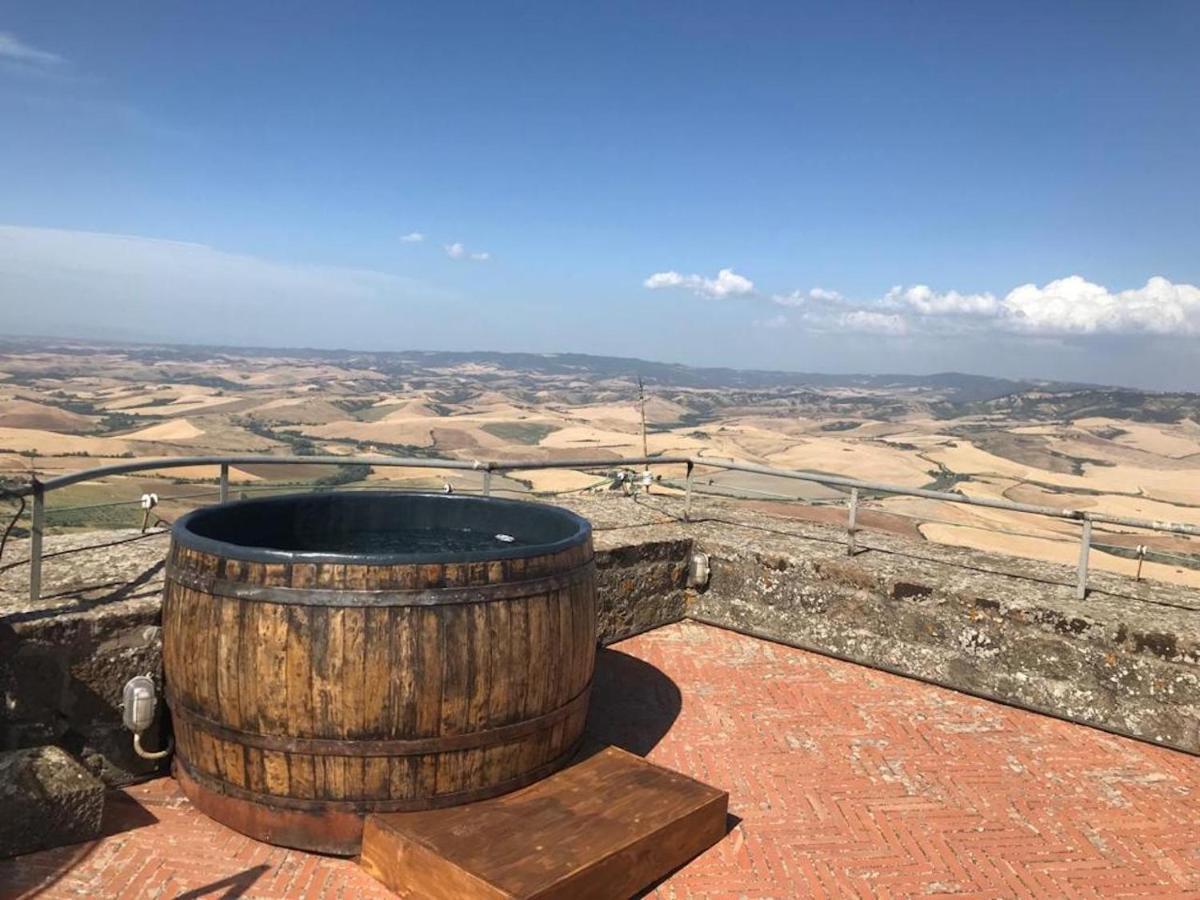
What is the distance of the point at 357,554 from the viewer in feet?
11.5

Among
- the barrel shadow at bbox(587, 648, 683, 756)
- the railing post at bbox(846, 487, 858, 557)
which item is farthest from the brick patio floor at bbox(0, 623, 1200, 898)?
the railing post at bbox(846, 487, 858, 557)

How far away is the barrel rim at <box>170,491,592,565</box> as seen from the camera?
337 centimetres

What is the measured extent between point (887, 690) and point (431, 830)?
3516 mm

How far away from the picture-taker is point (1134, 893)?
3.53 metres

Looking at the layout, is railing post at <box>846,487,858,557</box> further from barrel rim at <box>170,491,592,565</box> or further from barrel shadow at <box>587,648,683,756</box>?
barrel rim at <box>170,491,592,565</box>

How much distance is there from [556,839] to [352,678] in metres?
1.07

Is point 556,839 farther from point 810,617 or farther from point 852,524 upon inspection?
point 852,524

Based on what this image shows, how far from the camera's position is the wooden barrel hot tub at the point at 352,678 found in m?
3.38

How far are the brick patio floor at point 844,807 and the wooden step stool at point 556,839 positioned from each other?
15cm

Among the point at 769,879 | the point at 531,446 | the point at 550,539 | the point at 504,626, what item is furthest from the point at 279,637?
the point at 531,446

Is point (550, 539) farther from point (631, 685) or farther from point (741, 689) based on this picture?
point (741, 689)

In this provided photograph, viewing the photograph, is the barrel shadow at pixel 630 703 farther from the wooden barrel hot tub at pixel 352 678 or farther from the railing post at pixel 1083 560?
the railing post at pixel 1083 560

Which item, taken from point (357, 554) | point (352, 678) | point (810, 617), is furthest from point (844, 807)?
point (357, 554)

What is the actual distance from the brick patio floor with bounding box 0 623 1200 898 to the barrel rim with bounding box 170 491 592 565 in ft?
4.21
